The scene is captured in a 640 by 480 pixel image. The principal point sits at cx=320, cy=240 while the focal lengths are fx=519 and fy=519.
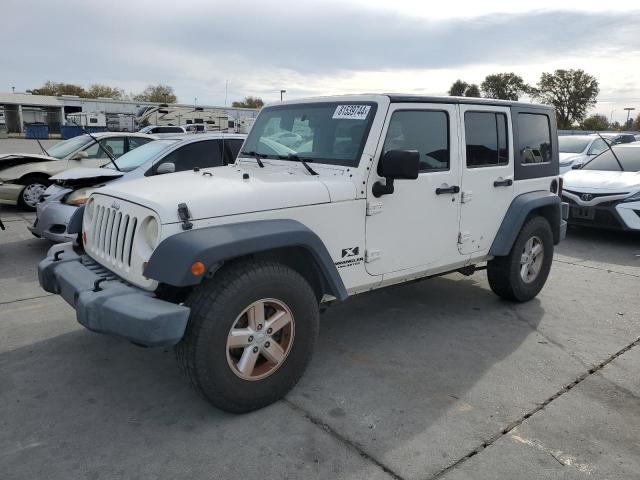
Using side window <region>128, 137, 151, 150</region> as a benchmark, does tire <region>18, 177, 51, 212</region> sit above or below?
below

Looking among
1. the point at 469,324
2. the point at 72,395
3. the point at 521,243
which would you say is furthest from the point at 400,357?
the point at 72,395

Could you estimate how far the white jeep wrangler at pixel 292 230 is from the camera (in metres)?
2.83

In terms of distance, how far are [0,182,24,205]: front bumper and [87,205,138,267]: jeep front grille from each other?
6.87 m

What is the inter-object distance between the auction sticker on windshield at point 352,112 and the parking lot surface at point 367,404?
1786 mm

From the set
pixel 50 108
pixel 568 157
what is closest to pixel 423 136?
pixel 568 157

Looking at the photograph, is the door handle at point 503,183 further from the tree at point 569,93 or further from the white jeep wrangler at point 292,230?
the tree at point 569,93

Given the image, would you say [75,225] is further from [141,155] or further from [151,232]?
[141,155]

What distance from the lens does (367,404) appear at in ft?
10.7

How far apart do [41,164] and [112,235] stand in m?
7.08

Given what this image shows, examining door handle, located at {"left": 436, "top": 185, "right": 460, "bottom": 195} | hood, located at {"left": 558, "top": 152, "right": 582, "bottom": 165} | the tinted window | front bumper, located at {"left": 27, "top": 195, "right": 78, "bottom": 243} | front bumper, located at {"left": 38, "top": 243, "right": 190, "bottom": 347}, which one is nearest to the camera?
front bumper, located at {"left": 38, "top": 243, "right": 190, "bottom": 347}

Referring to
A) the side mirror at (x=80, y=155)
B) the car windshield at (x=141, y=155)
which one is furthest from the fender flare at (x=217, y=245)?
the side mirror at (x=80, y=155)

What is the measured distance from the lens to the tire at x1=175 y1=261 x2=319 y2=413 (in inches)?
112

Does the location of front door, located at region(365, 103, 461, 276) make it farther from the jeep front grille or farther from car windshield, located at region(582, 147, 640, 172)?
car windshield, located at region(582, 147, 640, 172)

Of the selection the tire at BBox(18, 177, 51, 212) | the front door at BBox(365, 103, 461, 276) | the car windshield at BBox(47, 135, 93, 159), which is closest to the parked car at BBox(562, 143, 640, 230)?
the front door at BBox(365, 103, 461, 276)
